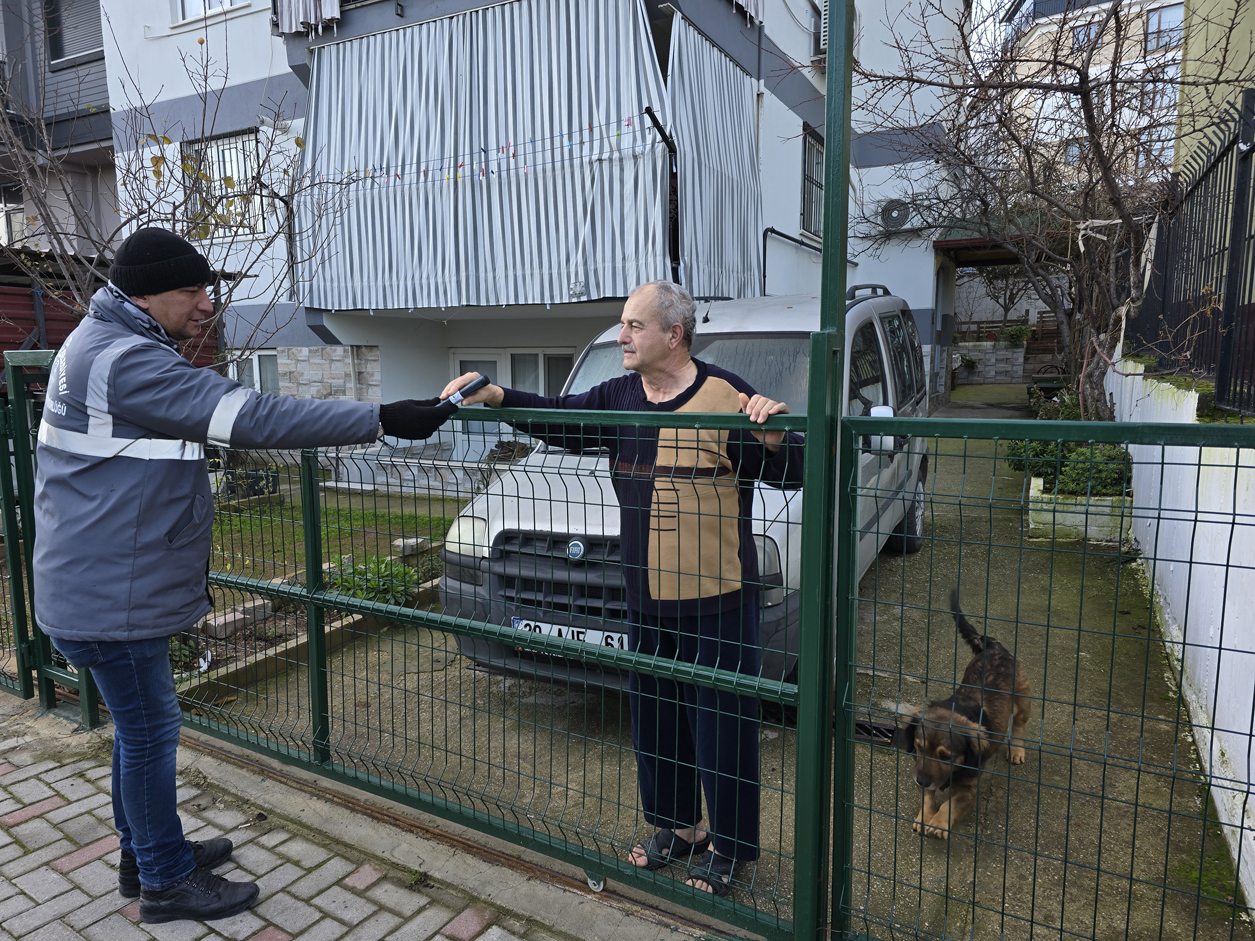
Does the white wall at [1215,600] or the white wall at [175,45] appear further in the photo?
the white wall at [175,45]

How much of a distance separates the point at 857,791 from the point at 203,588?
2688 millimetres

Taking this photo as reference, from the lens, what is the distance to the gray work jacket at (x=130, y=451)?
7.85 ft

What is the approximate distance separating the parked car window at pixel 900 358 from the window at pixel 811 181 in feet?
24.1

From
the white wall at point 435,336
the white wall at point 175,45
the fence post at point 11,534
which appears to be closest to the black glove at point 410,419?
the fence post at point 11,534

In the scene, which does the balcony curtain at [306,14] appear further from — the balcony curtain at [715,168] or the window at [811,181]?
the window at [811,181]

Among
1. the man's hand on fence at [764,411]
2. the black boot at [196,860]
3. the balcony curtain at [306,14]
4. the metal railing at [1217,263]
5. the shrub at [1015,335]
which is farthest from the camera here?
the shrub at [1015,335]

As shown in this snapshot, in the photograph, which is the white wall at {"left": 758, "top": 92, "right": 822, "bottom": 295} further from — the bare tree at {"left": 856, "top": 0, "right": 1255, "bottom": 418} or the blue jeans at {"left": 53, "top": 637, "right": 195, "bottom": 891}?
the blue jeans at {"left": 53, "top": 637, "right": 195, "bottom": 891}

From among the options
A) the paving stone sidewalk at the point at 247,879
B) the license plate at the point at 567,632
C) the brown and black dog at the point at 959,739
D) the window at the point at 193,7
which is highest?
the window at the point at 193,7

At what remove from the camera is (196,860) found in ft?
9.78

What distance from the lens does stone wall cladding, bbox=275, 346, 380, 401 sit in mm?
11445

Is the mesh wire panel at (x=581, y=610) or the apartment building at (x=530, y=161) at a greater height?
Result: the apartment building at (x=530, y=161)

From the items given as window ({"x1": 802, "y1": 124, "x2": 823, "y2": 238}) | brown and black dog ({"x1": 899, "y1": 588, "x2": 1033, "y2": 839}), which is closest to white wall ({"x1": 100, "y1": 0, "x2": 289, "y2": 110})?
window ({"x1": 802, "y1": 124, "x2": 823, "y2": 238})

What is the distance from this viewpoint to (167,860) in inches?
108

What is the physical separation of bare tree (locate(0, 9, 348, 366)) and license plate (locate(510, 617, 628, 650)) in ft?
8.49
